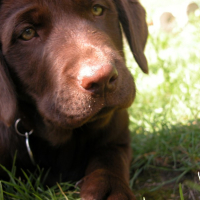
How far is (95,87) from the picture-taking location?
1.63m

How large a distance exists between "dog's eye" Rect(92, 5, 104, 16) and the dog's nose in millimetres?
590

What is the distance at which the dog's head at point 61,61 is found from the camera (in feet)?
5.57

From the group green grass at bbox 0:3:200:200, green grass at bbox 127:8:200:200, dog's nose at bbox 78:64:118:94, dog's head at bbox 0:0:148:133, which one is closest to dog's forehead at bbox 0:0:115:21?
dog's head at bbox 0:0:148:133

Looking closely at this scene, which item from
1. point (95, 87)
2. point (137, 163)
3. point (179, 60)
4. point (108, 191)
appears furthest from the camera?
point (179, 60)

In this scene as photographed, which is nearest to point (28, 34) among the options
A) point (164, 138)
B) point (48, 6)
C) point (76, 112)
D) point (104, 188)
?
point (48, 6)

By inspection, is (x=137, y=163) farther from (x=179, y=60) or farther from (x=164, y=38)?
(x=164, y=38)

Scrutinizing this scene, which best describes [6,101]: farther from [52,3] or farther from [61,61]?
[52,3]

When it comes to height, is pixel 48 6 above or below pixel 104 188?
above

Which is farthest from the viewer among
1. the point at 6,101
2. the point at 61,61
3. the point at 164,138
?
the point at 164,138

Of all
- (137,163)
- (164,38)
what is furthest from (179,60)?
(137,163)

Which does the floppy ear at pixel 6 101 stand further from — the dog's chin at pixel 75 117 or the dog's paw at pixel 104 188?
the dog's paw at pixel 104 188

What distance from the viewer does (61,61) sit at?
183cm

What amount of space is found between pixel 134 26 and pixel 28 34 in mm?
822

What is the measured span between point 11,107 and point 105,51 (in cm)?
63
